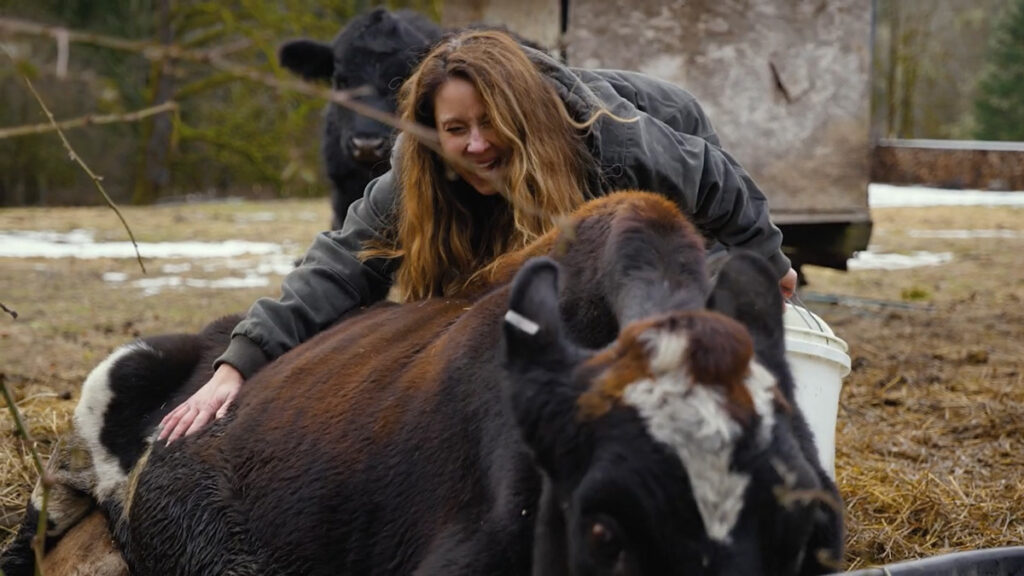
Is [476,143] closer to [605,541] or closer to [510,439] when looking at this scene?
[510,439]

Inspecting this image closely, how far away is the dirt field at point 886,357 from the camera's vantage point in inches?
178

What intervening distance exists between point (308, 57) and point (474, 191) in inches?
279

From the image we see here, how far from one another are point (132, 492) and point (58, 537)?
59 centimetres

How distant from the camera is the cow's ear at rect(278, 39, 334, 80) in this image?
35.2 ft

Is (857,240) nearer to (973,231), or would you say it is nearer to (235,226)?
(973,231)

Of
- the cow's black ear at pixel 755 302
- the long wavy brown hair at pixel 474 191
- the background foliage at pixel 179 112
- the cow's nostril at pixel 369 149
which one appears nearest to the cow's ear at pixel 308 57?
the cow's nostril at pixel 369 149

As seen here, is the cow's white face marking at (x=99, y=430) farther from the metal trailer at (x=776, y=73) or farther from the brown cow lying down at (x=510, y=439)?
the metal trailer at (x=776, y=73)

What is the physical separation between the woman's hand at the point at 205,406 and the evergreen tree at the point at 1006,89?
2832 cm

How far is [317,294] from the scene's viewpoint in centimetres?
421

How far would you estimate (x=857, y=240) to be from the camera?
379 inches

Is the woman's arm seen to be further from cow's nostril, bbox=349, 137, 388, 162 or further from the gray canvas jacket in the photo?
cow's nostril, bbox=349, 137, 388, 162

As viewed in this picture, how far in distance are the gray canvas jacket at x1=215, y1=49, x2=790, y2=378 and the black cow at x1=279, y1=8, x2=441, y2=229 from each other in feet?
17.1

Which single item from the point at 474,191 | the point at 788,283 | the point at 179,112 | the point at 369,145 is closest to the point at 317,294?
the point at 474,191

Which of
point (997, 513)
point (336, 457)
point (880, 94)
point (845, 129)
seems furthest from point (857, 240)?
point (880, 94)
